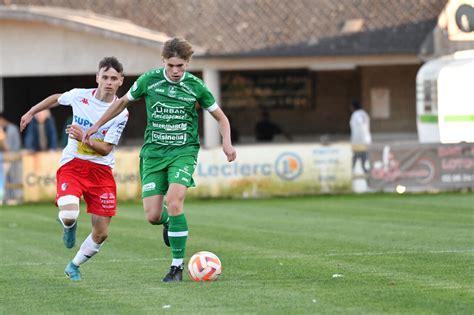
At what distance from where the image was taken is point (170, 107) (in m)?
11.4

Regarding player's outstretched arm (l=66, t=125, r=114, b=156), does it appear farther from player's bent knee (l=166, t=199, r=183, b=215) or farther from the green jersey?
player's bent knee (l=166, t=199, r=183, b=215)

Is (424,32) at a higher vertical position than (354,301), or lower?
higher

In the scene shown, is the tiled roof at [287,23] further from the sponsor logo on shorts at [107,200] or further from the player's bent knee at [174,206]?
the player's bent knee at [174,206]

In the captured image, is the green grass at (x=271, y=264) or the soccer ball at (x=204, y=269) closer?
the green grass at (x=271, y=264)

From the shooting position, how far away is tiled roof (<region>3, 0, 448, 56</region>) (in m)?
34.3

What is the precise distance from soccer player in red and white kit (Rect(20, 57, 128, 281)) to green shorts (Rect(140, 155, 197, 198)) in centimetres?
44

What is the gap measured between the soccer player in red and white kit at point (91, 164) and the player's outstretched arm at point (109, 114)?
0.80 ft

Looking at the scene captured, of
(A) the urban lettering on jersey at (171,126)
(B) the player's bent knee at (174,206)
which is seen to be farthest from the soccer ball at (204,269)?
(A) the urban lettering on jersey at (171,126)

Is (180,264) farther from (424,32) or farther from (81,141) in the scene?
(424,32)

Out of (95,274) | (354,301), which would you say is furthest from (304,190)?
(354,301)

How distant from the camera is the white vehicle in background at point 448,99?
30.1m

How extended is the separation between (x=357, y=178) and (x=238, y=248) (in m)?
11.4

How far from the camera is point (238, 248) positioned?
48.9ft

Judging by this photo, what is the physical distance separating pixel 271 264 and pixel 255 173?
13146 mm
